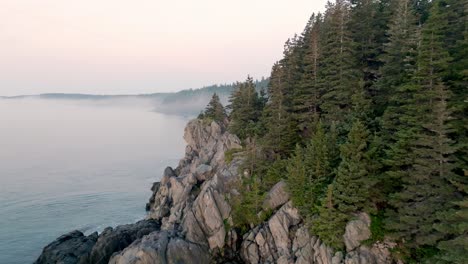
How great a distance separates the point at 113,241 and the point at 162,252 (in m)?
9.29

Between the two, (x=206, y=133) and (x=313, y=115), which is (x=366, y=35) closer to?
(x=313, y=115)

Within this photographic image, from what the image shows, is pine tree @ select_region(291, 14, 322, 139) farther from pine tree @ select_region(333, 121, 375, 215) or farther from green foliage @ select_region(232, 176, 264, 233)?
pine tree @ select_region(333, 121, 375, 215)

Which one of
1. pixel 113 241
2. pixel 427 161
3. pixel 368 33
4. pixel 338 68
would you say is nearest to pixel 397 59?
pixel 338 68

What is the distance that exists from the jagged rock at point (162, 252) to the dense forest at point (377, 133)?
5.62m

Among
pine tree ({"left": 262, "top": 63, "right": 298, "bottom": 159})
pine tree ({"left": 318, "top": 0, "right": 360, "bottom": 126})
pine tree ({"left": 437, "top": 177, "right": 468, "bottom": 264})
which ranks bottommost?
pine tree ({"left": 437, "top": 177, "right": 468, "bottom": 264})

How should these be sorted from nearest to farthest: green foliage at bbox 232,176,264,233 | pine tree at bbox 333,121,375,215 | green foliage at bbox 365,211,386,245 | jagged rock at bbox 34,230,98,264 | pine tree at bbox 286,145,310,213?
green foliage at bbox 365,211,386,245 < pine tree at bbox 333,121,375,215 < pine tree at bbox 286,145,310,213 < green foliage at bbox 232,176,264,233 < jagged rock at bbox 34,230,98,264

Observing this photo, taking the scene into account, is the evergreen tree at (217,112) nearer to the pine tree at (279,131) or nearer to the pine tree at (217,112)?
the pine tree at (217,112)

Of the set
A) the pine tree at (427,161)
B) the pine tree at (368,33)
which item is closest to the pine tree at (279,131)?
the pine tree at (368,33)

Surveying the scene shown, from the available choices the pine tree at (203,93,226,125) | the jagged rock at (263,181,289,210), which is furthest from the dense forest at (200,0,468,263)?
the pine tree at (203,93,226,125)

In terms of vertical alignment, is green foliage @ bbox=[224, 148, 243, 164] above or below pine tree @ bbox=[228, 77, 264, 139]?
below

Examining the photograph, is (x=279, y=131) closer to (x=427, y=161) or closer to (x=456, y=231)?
(x=427, y=161)

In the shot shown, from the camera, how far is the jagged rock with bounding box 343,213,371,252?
31.2 meters

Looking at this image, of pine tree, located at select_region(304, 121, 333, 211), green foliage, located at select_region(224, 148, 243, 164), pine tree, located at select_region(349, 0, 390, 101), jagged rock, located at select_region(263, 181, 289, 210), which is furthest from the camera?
green foliage, located at select_region(224, 148, 243, 164)

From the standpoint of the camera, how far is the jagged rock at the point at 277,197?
40.4m
